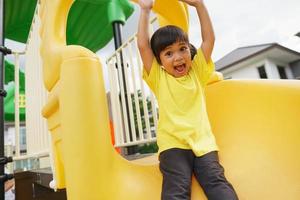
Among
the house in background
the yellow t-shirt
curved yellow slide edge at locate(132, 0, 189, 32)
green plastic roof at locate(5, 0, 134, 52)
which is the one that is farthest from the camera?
the house in background

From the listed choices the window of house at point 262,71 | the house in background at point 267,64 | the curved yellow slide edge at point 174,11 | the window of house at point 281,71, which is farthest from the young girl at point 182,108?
the window of house at point 281,71

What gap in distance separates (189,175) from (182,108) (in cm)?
24

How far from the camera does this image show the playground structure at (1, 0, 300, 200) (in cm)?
Answer: 77

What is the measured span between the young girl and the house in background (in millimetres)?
10734

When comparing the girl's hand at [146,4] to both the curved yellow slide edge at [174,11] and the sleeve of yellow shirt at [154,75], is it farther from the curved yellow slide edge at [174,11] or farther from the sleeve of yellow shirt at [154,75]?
the curved yellow slide edge at [174,11]

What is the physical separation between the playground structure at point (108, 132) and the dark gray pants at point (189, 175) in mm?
40

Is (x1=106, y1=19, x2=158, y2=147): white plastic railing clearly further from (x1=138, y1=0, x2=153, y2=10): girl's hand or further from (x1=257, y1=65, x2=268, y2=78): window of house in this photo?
(x1=257, y1=65, x2=268, y2=78): window of house

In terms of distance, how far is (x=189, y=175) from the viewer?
2.67 feet

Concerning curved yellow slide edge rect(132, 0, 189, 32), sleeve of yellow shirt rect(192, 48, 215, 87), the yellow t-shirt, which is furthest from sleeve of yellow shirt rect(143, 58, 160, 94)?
curved yellow slide edge rect(132, 0, 189, 32)

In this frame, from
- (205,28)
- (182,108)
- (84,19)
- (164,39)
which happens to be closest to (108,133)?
(182,108)

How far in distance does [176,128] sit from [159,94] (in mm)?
175

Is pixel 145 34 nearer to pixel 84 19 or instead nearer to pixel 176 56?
pixel 176 56

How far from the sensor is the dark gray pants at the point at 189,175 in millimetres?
749

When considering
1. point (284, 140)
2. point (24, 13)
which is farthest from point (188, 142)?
point (24, 13)
